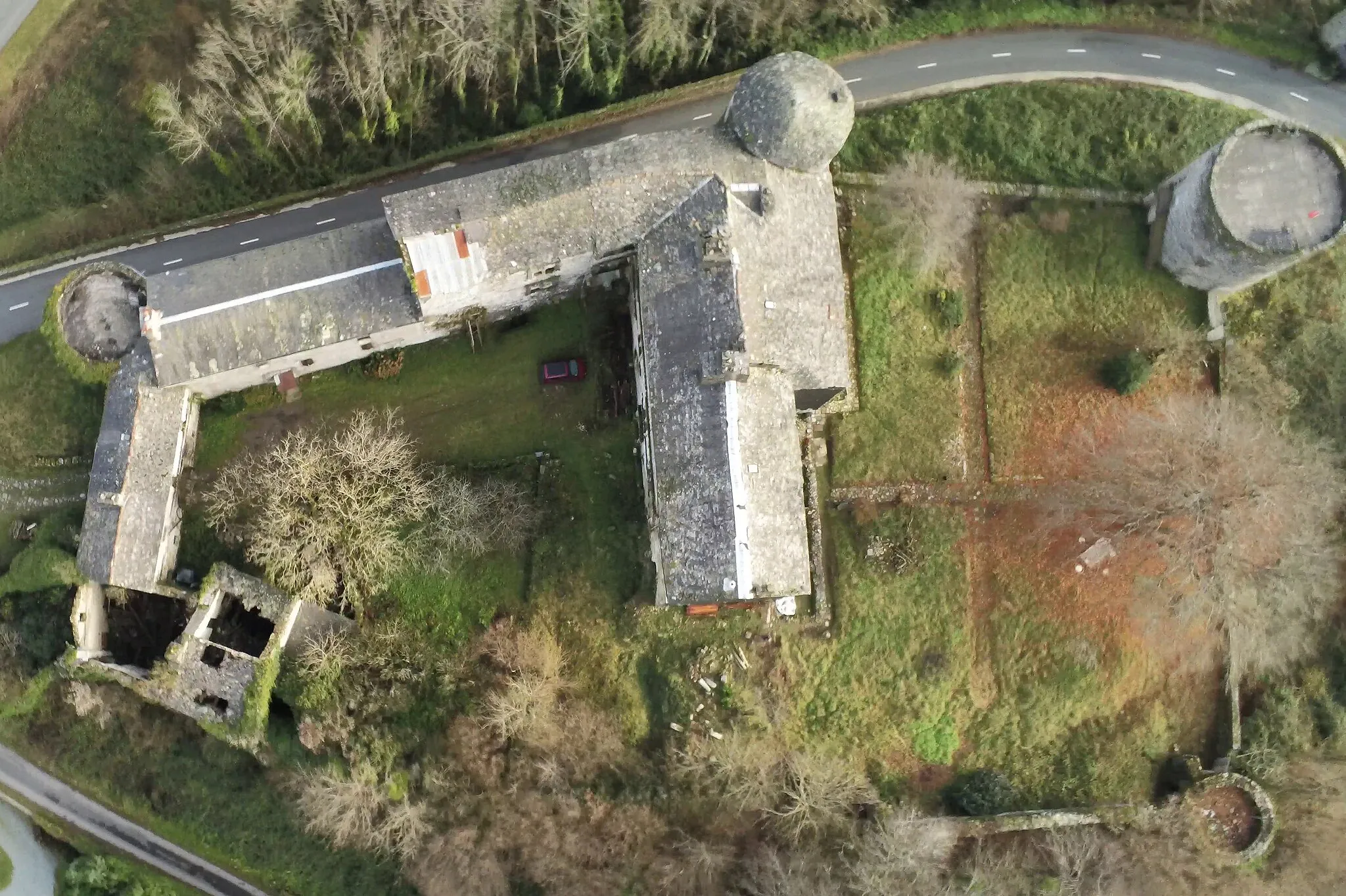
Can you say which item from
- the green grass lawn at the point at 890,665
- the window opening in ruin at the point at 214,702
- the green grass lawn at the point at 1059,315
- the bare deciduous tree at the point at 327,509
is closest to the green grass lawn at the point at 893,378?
the green grass lawn at the point at 1059,315

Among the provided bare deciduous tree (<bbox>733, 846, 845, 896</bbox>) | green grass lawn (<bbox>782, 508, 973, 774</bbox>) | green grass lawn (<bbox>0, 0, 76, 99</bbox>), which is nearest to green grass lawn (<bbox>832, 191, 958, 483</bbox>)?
green grass lawn (<bbox>782, 508, 973, 774</bbox>)

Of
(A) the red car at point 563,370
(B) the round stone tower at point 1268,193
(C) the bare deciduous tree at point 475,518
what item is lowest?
(C) the bare deciduous tree at point 475,518

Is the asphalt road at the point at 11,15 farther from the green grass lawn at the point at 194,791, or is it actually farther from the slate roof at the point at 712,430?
the slate roof at the point at 712,430

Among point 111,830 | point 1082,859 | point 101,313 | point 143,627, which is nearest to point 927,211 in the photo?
point 1082,859

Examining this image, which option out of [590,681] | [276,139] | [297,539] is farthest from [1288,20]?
[297,539]

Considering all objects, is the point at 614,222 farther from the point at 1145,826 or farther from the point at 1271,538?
the point at 1145,826

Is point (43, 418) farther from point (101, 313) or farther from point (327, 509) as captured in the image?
point (327, 509)

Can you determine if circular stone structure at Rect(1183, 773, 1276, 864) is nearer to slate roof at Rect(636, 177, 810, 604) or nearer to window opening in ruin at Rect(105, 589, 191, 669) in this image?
slate roof at Rect(636, 177, 810, 604)
